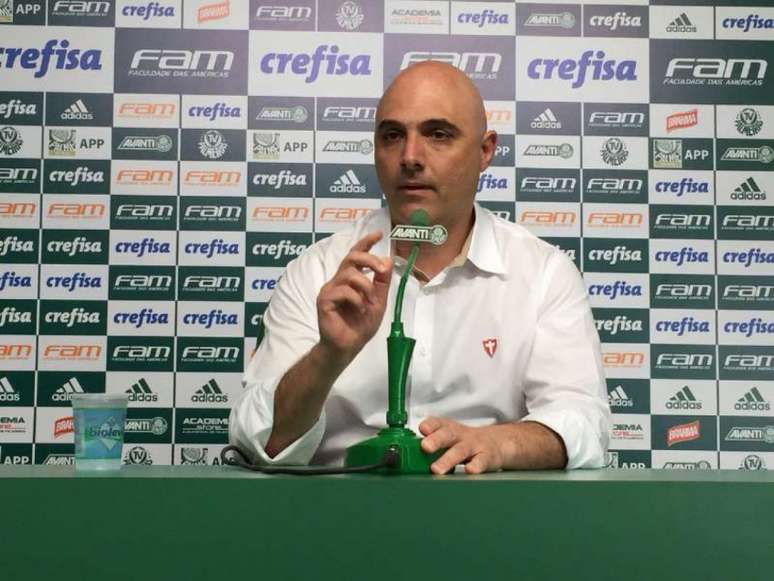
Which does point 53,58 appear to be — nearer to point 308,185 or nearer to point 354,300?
point 308,185

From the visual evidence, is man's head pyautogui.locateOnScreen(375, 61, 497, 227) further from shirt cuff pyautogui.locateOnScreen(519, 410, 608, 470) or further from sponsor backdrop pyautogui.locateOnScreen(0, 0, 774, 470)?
sponsor backdrop pyautogui.locateOnScreen(0, 0, 774, 470)

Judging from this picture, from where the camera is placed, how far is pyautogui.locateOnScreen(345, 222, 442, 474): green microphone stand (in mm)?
1211

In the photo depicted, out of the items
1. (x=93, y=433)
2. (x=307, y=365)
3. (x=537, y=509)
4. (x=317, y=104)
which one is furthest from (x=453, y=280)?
(x=317, y=104)

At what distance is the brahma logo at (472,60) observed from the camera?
342 cm

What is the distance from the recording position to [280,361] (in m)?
1.94

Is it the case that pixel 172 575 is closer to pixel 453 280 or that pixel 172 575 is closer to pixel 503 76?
pixel 453 280

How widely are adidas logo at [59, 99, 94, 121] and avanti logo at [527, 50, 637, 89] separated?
141 cm

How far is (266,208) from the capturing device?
336cm

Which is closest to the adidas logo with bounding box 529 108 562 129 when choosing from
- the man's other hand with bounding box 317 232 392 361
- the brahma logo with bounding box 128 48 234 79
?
the brahma logo with bounding box 128 48 234 79

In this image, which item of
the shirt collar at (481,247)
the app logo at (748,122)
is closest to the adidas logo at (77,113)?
the shirt collar at (481,247)

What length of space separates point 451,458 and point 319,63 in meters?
2.38

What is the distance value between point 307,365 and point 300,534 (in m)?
0.58

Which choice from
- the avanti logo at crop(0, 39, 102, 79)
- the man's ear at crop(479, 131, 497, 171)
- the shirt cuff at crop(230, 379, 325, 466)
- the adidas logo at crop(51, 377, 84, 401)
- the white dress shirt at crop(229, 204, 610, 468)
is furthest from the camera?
the avanti logo at crop(0, 39, 102, 79)

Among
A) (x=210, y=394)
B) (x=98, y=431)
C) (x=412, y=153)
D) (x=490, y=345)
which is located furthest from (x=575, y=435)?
(x=210, y=394)
